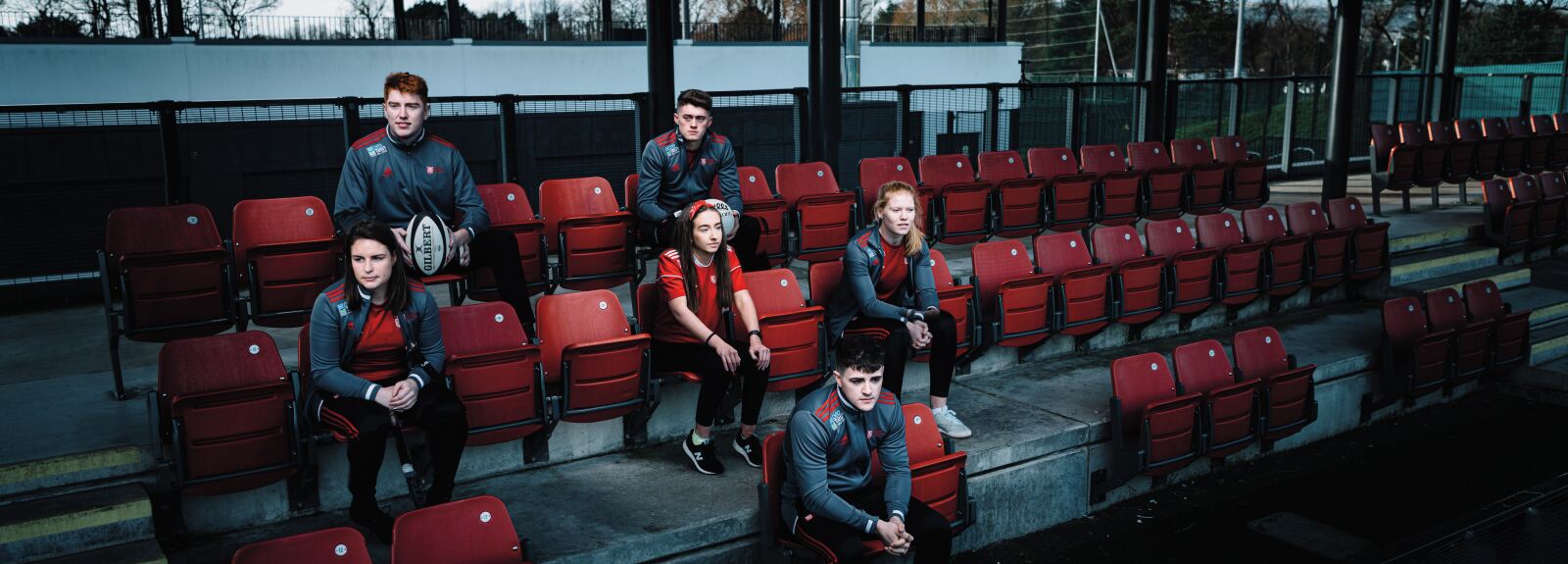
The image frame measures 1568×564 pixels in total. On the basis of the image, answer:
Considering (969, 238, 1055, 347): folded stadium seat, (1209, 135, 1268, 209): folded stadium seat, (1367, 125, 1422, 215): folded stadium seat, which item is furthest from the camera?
(1367, 125, 1422, 215): folded stadium seat

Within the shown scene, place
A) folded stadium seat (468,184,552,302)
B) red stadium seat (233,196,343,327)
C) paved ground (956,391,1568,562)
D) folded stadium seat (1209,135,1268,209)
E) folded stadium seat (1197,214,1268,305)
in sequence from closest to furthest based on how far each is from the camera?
red stadium seat (233,196,343,327) → paved ground (956,391,1568,562) → folded stadium seat (468,184,552,302) → folded stadium seat (1197,214,1268,305) → folded stadium seat (1209,135,1268,209)

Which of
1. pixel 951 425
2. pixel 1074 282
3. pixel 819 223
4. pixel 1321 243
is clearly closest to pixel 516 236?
pixel 819 223

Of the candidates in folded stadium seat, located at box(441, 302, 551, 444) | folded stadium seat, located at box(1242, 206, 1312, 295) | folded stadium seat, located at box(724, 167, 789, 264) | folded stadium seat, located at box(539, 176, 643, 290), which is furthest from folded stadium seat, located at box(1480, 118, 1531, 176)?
folded stadium seat, located at box(441, 302, 551, 444)

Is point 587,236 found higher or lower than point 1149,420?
higher

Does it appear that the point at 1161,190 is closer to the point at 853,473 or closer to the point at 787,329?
the point at 787,329

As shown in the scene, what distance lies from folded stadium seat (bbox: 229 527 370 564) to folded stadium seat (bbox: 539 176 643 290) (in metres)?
2.58

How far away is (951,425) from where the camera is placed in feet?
15.5

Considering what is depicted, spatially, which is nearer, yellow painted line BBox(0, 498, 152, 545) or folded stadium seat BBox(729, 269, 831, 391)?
yellow painted line BBox(0, 498, 152, 545)

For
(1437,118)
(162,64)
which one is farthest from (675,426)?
(1437,118)

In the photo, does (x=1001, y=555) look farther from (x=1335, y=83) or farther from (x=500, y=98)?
(x=1335, y=83)

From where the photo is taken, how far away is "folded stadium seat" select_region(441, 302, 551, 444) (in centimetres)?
388

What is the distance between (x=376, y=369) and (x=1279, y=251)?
5713 millimetres

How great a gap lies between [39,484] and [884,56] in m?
17.7

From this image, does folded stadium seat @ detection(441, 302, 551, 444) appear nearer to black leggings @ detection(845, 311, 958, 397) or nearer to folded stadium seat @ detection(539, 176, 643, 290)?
folded stadium seat @ detection(539, 176, 643, 290)
